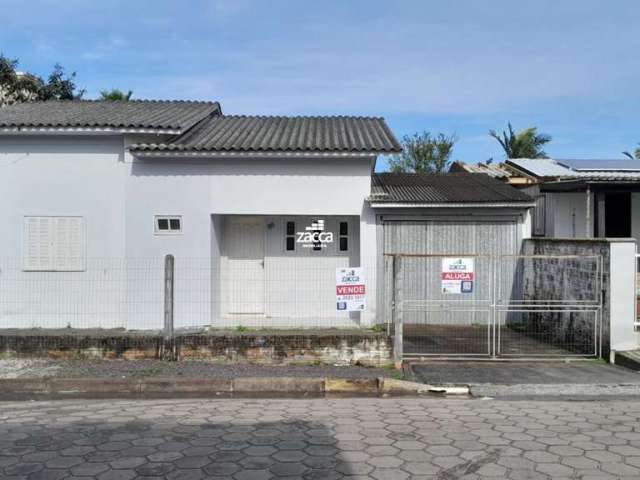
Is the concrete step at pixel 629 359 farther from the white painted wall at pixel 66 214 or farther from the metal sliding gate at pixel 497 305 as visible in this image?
the white painted wall at pixel 66 214

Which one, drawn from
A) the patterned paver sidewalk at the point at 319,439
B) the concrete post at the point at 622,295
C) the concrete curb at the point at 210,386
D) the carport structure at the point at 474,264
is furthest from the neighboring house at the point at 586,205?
the concrete curb at the point at 210,386

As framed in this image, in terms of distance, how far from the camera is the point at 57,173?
11648 mm

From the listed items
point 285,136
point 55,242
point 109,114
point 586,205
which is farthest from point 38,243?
point 586,205

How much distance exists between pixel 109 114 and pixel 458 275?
8.10 meters

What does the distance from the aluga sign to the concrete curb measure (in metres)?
5.07

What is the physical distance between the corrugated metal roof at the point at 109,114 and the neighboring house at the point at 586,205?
8.41 m

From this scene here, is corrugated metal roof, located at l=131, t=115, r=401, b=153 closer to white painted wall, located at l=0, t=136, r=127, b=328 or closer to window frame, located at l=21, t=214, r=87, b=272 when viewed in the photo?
white painted wall, located at l=0, t=136, r=127, b=328

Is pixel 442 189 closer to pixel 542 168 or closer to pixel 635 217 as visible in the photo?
pixel 542 168

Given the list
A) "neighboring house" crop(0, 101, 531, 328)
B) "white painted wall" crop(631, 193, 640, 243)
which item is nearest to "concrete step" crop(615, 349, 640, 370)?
"neighboring house" crop(0, 101, 531, 328)

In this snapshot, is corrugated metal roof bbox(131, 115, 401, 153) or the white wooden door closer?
corrugated metal roof bbox(131, 115, 401, 153)

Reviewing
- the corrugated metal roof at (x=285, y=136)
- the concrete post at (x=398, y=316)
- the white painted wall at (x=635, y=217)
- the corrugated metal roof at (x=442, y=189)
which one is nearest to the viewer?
the concrete post at (x=398, y=316)

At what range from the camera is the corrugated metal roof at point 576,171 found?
12637 mm

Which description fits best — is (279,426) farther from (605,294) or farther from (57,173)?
(57,173)

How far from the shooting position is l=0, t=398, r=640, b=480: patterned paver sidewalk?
4859 millimetres
